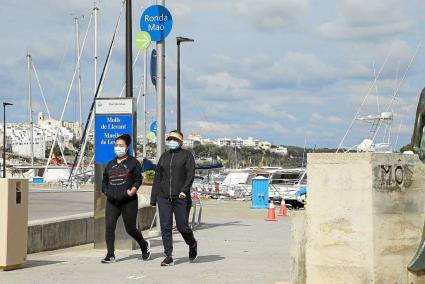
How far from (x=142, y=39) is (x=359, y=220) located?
10104 millimetres

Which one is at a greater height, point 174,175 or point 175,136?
point 175,136

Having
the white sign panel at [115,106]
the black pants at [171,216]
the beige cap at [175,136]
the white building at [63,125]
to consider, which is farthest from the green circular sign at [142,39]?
the white building at [63,125]

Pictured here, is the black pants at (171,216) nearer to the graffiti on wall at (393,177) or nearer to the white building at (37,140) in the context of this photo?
the graffiti on wall at (393,177)

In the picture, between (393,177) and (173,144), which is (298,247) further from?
(173,144)

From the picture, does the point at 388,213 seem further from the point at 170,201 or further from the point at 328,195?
the point at 170,201

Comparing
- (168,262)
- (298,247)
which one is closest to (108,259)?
(168,262)

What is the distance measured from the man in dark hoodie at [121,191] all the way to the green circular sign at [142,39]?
5435 mm

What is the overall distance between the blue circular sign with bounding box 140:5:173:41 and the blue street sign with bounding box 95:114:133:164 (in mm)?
3646

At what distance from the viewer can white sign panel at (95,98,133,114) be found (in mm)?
12219

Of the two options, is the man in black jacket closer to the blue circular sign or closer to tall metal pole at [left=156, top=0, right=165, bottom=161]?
tall metal pole at [left=156, top=0, right=165, bottom=161]

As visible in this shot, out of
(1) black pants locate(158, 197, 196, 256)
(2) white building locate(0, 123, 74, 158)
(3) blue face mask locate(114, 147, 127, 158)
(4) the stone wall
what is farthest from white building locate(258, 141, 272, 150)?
(1) black pants locate(158, 197, 196, 256)

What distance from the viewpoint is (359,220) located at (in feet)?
21.7

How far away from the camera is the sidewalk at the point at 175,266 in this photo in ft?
28.6

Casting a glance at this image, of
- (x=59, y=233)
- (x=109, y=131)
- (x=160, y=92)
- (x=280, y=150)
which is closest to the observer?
(x=109, y=131)
